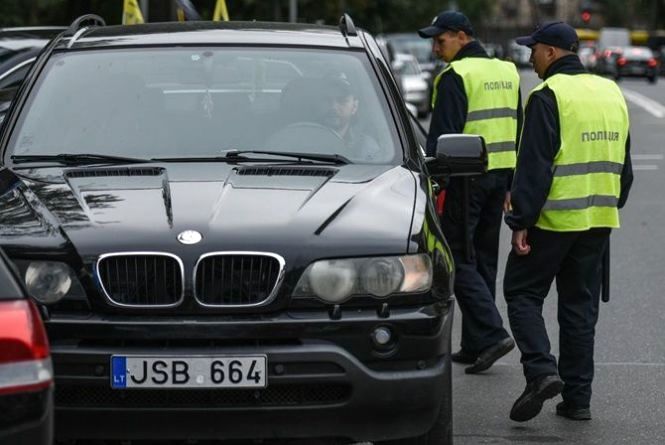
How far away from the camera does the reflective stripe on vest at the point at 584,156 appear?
7.45 meters

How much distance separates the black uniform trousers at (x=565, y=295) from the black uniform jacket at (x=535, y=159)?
0.19 metres

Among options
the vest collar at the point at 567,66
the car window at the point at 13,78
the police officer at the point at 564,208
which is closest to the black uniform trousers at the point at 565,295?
the police officer at the point at 564,208

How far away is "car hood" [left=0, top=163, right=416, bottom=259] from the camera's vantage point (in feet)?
19.0

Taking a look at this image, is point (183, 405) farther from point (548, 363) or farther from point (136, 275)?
Result: point (548, 363)

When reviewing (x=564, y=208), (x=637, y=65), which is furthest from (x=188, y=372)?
(x=637, y=65)

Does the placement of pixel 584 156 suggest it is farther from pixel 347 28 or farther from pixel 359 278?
pixel 359 278

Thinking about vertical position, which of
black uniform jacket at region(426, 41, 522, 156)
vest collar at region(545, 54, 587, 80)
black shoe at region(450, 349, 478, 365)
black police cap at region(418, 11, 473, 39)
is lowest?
black shoe at region(450, 349, 478, 365)

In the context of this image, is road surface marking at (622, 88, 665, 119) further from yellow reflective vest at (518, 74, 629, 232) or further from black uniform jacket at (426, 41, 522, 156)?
yellow reflective vest at (518, 74, 629, 232)

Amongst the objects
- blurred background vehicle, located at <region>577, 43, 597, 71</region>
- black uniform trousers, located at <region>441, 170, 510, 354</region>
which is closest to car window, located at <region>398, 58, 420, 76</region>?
black uniform trousers, located at <region>441, 170, 510, 354</region>

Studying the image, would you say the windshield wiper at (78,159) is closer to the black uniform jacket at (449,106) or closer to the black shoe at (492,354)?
the black uniform jacket at (449,106)

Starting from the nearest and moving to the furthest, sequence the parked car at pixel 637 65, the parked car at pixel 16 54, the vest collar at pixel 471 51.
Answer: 1. the vest collar at pixel 471 51
2. the parked car at pixel 16 54
3. the parked car at pixel 637 65

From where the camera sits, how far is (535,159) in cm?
738

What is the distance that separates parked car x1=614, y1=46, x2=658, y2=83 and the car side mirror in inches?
2729

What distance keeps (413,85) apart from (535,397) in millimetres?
29745
